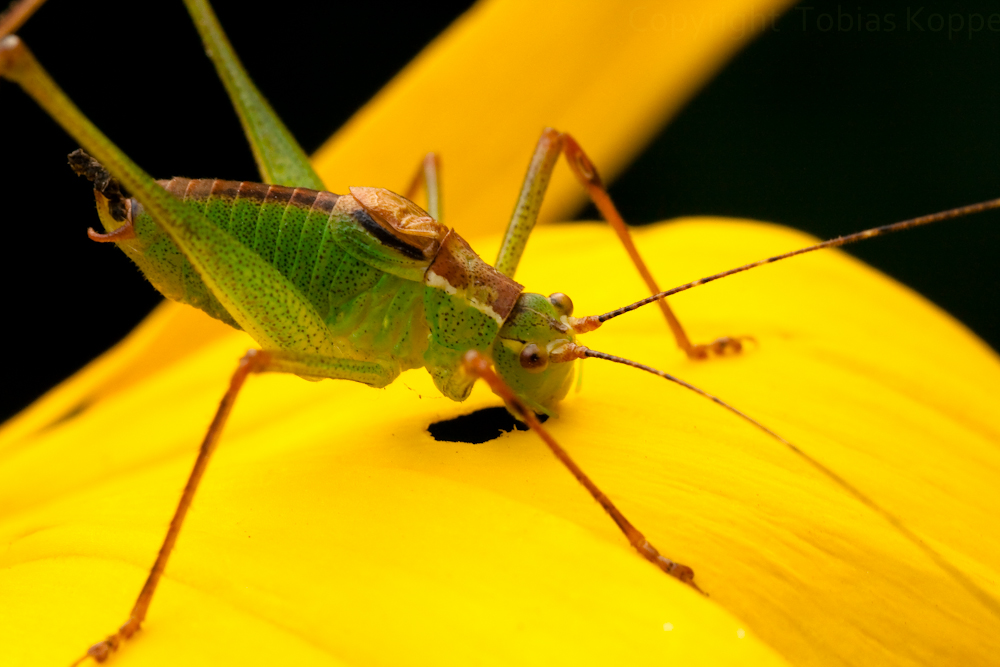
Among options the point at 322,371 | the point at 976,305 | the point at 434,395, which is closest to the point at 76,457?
the point at 322,371

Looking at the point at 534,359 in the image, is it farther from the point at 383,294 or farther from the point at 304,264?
the point at 304,264

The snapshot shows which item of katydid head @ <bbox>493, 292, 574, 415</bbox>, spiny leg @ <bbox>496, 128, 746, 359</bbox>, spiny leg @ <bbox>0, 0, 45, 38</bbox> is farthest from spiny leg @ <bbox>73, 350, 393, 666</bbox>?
spiny leg @ <bbox>0, 0, 45, 38</bbox>

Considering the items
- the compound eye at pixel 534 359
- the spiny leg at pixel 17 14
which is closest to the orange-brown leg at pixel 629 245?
the compound eye at pixel 534 359

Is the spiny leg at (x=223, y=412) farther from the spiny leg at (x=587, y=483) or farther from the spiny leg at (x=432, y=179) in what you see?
the spiny leg at (x=432, y=179)

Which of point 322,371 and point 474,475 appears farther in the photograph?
point 322,371

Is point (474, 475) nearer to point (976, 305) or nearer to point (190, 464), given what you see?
point (190, 464)

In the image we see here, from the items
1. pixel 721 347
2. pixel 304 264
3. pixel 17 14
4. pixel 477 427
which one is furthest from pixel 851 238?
pixel 17 14

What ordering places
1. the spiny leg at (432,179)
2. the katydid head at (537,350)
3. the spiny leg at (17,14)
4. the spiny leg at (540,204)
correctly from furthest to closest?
1. the spiny leg at (432,179)
2. the spiny leg at (540,204)
3. the katydid head at (537,350)
4. the spiny leg at (17,14)
